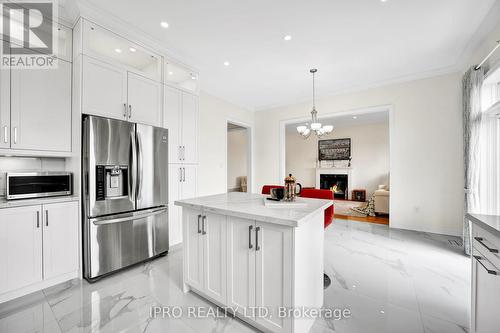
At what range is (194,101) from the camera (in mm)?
3264

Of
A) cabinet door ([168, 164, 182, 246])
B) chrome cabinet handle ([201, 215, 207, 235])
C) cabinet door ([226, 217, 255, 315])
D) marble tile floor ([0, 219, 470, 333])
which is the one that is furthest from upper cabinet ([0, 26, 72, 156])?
cabinet door ([226, 217, 255, 315])

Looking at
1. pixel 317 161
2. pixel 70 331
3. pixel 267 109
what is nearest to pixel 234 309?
pixel 70 331

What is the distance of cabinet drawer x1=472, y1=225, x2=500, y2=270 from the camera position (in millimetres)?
988

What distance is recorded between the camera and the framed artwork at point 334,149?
8086 mm

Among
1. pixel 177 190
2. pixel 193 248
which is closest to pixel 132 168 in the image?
pixel 177 190

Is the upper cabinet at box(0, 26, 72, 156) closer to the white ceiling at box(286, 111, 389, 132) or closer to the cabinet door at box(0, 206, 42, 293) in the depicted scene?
the cabinet door at box(0, 206, 42, 293)

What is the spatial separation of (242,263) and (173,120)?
229cm

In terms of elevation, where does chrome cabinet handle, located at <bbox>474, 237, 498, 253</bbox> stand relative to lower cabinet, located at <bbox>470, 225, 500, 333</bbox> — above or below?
above

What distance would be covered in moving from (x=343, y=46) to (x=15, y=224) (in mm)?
4155

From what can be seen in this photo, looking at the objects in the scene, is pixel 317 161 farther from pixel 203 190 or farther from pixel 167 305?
pixel 167 305

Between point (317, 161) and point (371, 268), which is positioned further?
point (317, 161)

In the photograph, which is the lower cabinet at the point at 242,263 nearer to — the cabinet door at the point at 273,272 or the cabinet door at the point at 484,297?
the cabinet door at the point at 273,272

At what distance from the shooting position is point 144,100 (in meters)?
2.62

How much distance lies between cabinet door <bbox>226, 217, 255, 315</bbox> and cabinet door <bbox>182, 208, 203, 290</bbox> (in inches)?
13.1
